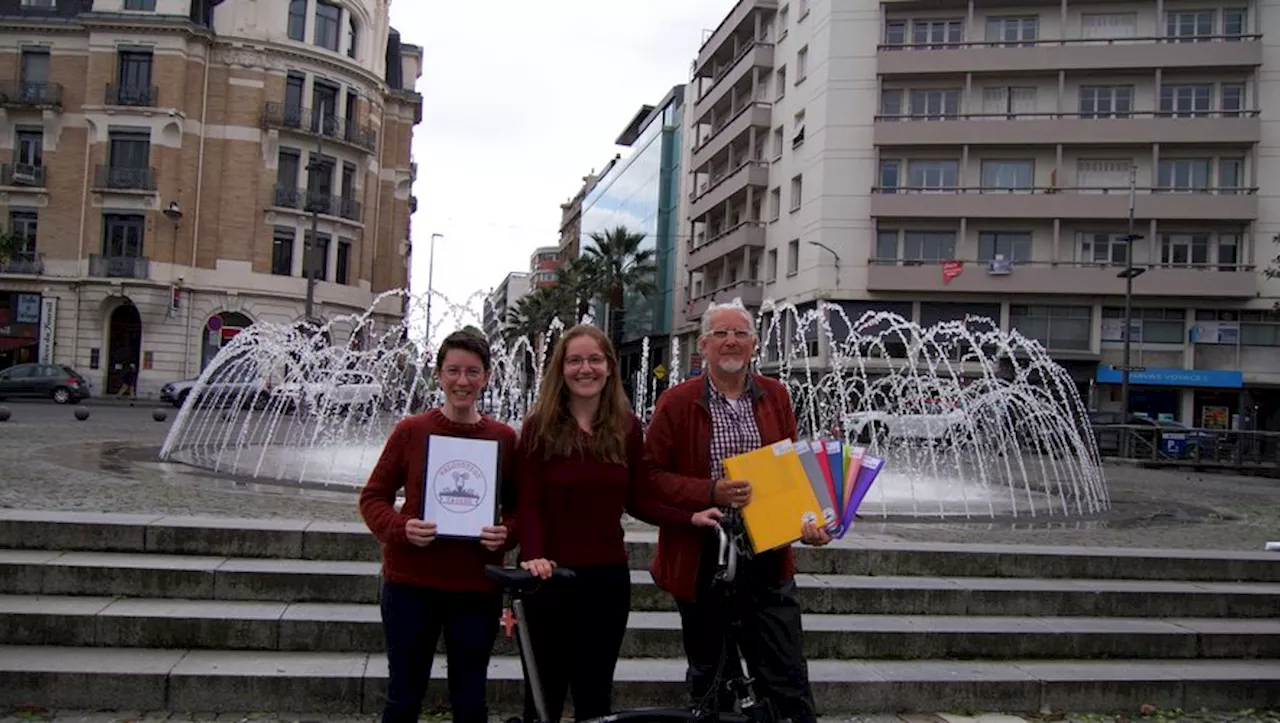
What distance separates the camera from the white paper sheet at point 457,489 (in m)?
3.52

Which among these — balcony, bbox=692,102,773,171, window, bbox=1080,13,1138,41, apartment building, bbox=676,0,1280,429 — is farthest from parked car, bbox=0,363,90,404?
window, bbox=1080,13,1138,41

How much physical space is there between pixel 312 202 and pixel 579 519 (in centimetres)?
4090

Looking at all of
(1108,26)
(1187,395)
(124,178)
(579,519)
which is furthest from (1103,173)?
(579,519)

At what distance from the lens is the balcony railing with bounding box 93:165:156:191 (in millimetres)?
38562

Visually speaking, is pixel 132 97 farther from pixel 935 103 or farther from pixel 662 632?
pixel 662 632

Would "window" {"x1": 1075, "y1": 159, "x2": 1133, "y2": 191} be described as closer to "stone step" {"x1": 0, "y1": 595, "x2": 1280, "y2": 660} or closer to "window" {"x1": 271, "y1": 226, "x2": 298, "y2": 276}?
"window" {"x1": 271, "y1": 226, "x2": 298, "y2": 276}

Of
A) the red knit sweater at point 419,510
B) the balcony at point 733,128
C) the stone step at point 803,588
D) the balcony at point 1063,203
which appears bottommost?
the stone step at point 803,588

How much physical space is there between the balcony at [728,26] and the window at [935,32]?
8644mm

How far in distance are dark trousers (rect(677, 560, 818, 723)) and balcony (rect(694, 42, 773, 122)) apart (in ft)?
150

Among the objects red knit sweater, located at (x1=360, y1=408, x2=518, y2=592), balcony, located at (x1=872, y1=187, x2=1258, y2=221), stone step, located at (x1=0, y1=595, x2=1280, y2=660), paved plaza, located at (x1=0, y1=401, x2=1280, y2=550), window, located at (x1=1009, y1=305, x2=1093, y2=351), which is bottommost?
stone step, located at (x1=0, y1=595, x2=1280, y2=660)

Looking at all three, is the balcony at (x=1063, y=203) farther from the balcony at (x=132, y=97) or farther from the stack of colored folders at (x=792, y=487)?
the stack of colored folders at (x=792, y=487)

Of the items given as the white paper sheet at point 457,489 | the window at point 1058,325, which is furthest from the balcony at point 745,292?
the white paper sheet at point 457,489

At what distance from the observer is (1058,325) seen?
38.7 m

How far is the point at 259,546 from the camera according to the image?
632cm
